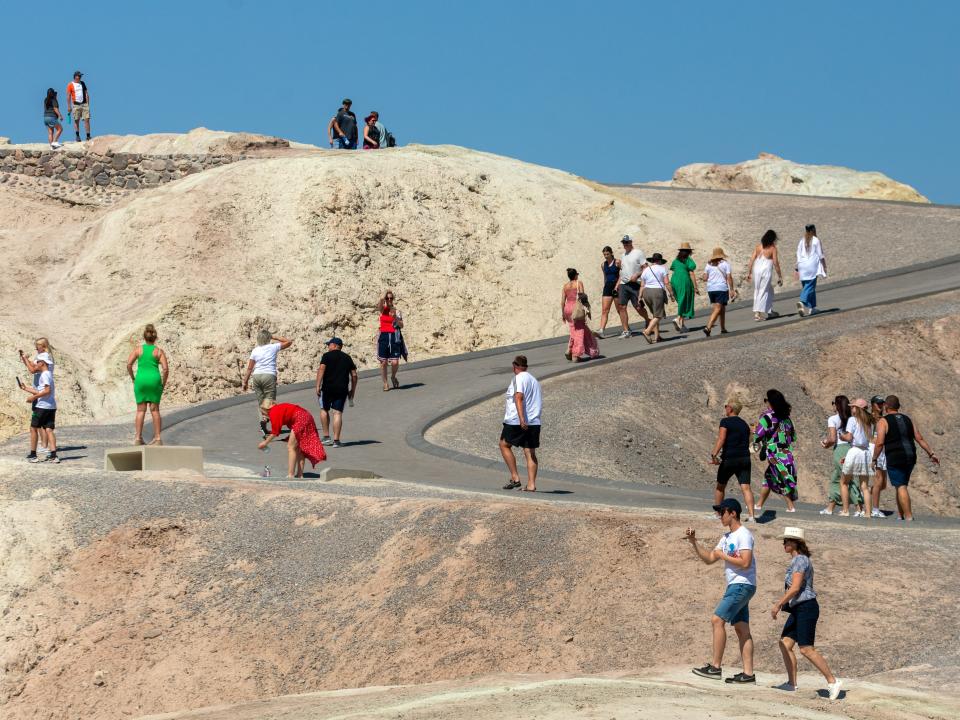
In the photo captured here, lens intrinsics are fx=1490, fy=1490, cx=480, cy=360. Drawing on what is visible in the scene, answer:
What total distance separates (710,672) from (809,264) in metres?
16.0

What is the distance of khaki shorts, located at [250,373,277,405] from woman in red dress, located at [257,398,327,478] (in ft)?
8.51

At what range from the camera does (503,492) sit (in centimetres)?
1644

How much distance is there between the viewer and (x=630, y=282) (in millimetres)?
25922

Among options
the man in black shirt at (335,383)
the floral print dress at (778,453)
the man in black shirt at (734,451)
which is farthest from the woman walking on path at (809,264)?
the man in black shirt at (734,451)

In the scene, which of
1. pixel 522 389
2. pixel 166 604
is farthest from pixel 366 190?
pixel 166 604

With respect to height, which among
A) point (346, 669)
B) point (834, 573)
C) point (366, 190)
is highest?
point (366, 190)

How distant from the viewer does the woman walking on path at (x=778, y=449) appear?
595 inches

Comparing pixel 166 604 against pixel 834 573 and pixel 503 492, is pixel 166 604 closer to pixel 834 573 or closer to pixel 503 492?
pixel 503 492

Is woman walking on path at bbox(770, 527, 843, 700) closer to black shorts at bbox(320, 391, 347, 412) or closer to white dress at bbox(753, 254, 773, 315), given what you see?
black shorts at bbox(320, 391, 347, 412)

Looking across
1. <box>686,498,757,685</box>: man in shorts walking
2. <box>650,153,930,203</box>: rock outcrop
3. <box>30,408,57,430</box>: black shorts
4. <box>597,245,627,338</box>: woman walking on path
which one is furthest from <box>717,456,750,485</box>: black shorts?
<box>650,153,930,203</box>: rock outcrop

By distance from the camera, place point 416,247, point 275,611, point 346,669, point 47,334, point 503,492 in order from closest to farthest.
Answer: point 346,669
point 275,611
point 503,492
point 47,334
point 416,247

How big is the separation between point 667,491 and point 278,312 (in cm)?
1417

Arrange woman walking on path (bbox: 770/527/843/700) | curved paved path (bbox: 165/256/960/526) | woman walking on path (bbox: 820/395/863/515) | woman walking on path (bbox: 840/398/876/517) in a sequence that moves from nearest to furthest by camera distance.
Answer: woman walking on path (bbox: 770/527/843/700), woman walking on path (bbox: 840/398/876/517), woman walking on path (bbox: 820/395/863/515), curved paved path (bbox: 165/256/960/526)

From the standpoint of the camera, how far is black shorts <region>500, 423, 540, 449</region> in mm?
16547
